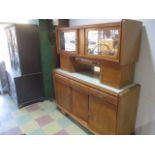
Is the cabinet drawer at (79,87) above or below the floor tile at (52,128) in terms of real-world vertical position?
above

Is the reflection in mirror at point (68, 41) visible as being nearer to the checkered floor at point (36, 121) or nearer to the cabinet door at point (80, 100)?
the cabinet door at point (80, 100)

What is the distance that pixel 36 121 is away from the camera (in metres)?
2.59

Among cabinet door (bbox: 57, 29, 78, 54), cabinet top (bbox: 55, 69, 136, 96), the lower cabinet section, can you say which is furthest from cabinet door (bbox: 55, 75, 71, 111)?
cabinet door (bbox: 57, 29, 78, 54)

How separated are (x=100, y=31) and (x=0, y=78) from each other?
312 cm

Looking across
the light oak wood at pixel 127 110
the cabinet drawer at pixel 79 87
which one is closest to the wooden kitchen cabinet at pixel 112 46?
the light oak wood at pixel 127 110

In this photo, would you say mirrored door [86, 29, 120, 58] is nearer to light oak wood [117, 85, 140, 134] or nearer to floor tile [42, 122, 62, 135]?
light oak wood [117, 85, 140, 134]

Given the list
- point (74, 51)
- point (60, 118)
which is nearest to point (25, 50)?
point (74, 51)

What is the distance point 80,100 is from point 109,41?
1.03 meters

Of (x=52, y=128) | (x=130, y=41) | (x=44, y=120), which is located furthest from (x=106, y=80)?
(x=44, y=120)

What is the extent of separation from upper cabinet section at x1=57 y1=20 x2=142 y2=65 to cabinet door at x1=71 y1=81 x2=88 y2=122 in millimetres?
496

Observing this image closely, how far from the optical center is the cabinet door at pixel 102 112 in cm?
175

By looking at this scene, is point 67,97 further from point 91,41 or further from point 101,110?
point 91,41

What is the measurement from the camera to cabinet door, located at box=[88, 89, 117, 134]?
1746mm
